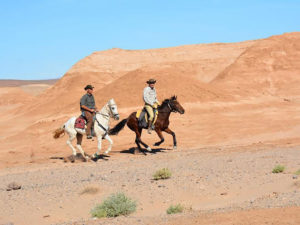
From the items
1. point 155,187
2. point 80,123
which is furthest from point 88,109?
point 155,187

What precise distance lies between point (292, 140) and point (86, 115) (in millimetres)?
8619

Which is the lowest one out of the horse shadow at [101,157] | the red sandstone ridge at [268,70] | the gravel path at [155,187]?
the gravel path at [155,187]

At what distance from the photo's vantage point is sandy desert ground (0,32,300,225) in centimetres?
1093

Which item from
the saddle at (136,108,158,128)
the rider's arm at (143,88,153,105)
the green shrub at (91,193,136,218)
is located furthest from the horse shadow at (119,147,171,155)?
the green shrub at (91,193,136,218)

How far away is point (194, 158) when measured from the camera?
1742 cm

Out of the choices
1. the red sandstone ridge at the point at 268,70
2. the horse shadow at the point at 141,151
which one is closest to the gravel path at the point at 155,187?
the horse shadow at the point at 141,151

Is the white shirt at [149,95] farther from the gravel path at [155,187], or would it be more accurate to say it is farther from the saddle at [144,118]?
the gravel path at [155,187]

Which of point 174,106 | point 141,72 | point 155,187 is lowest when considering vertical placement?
point 155,187

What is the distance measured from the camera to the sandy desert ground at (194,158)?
10930mm

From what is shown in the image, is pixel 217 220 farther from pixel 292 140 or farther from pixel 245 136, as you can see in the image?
pixel 245 136

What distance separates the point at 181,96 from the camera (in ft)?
112

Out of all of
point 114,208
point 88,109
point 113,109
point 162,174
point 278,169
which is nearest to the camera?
point 114,208

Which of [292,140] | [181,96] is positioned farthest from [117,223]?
[181,96]

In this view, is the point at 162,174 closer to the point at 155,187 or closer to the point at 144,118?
the point at 155,187
